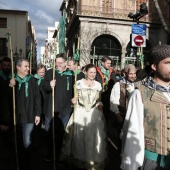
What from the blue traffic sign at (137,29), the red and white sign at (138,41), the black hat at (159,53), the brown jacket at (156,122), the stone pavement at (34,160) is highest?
the blue traffic sign at (137,29)

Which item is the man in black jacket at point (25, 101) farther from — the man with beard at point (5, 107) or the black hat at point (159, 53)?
the black hat at point (159, 53)

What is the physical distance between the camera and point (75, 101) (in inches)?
197

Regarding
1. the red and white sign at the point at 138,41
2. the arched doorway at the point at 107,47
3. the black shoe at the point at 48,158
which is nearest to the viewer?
the black shoe at the point at 48,158

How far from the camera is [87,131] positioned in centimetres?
496

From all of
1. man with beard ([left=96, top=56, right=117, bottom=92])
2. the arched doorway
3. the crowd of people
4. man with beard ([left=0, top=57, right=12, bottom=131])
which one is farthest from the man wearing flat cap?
the arched doorway

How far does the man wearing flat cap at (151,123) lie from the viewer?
2.30m

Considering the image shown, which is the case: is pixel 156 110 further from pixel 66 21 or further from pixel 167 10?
pixel 66 21

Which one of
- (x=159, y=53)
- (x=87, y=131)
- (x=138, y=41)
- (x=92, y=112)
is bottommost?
(x=87, y=131)

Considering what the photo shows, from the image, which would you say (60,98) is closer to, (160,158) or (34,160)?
(34,160)

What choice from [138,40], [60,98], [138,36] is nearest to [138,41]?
[138,40]

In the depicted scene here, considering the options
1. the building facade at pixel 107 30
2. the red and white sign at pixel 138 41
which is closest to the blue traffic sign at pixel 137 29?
the red and white sign at pixel 138 41

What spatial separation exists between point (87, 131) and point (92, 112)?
353mm

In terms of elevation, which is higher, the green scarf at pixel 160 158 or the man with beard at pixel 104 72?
the man with beard at pixel 104 72

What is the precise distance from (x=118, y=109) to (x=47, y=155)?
174cm
